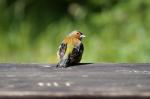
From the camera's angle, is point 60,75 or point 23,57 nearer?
point 60,75

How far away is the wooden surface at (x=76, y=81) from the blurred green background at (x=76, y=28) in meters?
4.47

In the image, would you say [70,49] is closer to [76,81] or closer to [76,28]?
[76,81]

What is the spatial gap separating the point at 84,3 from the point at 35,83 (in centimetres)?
700

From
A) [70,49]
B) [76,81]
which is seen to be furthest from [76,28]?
[76,81]

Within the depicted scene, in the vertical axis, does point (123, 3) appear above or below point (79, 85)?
above

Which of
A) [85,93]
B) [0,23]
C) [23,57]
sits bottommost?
[85,93]

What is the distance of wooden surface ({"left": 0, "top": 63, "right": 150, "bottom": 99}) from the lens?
287 centimetres

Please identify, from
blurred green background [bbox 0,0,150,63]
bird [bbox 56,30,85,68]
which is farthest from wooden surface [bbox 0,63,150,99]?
blurred green background [bbox 0,0,150,63]

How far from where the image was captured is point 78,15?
32.7 ft

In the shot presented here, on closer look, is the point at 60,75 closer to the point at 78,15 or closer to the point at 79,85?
the point at 79,85

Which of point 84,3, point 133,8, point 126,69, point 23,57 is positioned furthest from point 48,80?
point 84,3

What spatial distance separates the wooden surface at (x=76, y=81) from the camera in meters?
2.87

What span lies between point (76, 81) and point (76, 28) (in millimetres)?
6401

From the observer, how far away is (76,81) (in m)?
3.30
